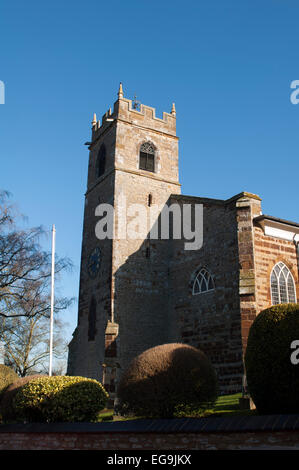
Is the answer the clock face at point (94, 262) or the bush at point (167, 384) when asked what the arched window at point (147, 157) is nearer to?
the clock face at point (94, 262)

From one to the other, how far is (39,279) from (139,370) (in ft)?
43.9

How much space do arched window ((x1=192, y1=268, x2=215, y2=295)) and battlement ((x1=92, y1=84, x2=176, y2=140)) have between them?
38.3 feet

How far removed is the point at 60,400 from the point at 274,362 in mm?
6774

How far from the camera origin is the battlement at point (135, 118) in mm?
29781

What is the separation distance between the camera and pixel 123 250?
26250 mm

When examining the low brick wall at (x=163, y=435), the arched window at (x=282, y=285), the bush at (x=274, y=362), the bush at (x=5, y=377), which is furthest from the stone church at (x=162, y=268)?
the low brick wall at (x=163, y=435)

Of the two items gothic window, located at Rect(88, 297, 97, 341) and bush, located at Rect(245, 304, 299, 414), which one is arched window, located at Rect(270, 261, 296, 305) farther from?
gothic window, located at Rect(88, 297, 97, 341)

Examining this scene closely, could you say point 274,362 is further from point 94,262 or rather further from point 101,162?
point 101,162

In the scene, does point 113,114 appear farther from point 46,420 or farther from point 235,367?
point 46,420

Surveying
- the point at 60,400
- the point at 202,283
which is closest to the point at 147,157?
the point at 202,283

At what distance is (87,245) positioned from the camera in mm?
29922

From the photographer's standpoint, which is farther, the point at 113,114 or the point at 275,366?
the point at 113,114
